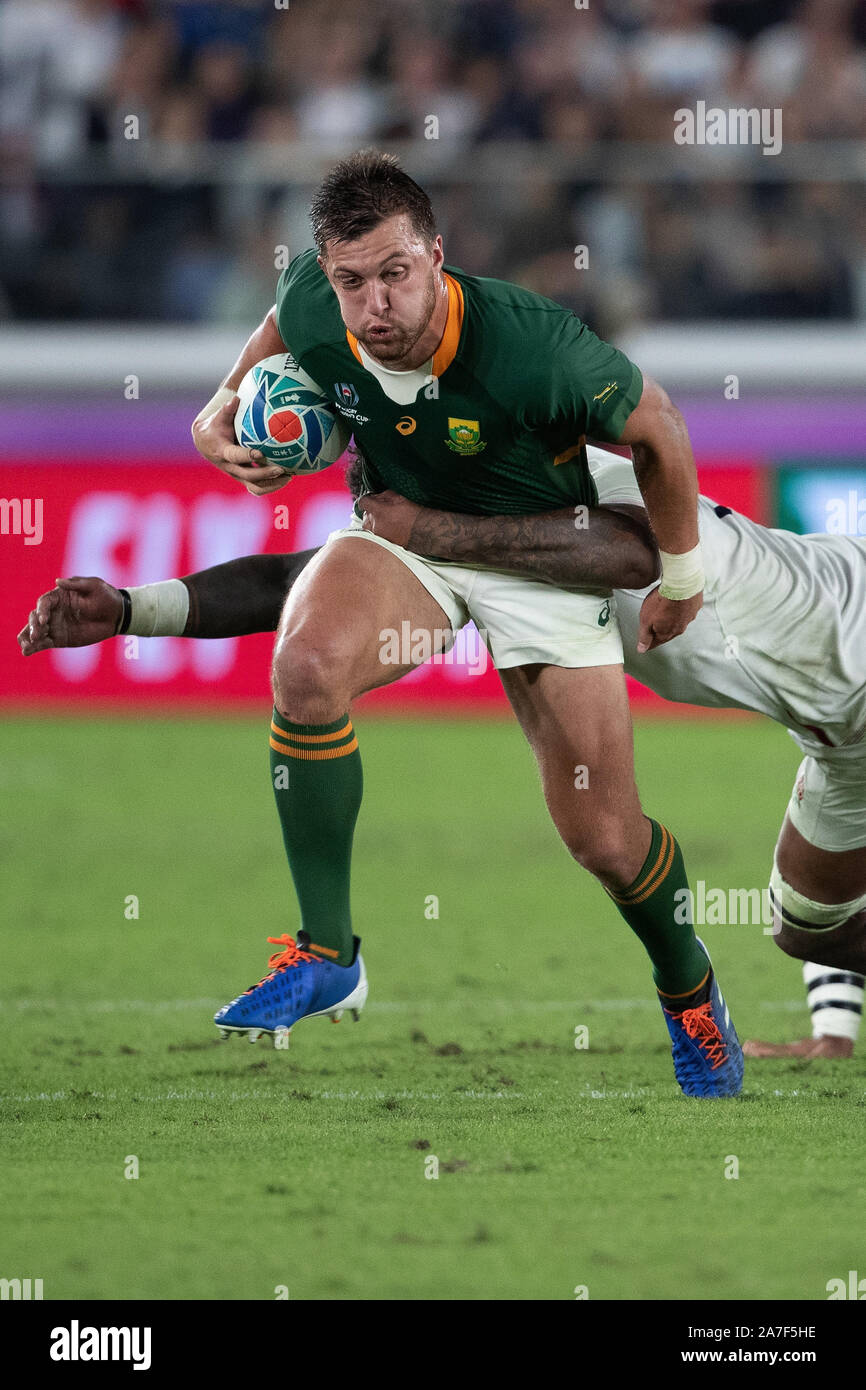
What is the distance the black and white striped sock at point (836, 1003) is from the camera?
475 cm

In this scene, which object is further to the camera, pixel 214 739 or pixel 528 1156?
pixel 214 739

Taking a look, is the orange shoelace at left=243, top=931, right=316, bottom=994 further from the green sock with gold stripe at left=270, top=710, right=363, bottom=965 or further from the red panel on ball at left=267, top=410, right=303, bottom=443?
the red panel on ball at left=267, top=410, right=303, bottom=443

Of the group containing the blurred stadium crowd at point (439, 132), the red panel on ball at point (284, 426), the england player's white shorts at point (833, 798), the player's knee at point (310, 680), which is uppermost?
the blurred stadium crowd at point (439, 132)

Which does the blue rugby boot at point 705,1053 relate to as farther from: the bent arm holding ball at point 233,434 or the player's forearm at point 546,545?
the bent arm holding ball at point 233,434

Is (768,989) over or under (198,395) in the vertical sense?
under

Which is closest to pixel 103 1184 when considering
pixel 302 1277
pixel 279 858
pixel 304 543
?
pixel 302 1277

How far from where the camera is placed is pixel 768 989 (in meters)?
5.71

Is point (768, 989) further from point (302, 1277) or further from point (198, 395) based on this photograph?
point (198, 395)

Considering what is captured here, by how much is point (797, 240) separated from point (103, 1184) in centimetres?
1039

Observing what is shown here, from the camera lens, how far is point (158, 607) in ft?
14.7

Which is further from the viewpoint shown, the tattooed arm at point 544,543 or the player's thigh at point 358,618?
the tattooed arm at point 544,543

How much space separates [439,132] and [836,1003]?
9952 millimetres

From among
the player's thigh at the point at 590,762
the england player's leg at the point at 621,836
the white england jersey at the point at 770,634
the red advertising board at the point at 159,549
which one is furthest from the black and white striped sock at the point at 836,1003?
the red advertising board at the point at 159,549
